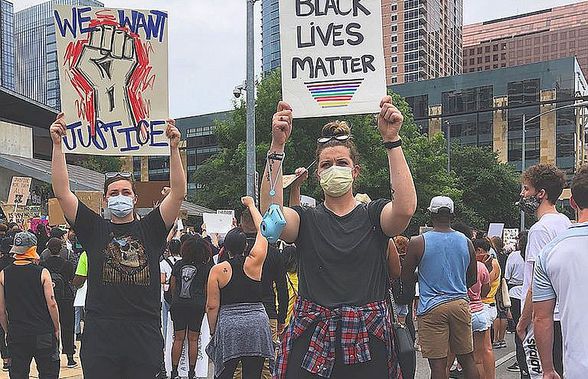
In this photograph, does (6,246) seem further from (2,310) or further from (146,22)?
(146,22)

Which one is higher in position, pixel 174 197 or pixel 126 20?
pixel 126 20

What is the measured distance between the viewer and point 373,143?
3369 cm

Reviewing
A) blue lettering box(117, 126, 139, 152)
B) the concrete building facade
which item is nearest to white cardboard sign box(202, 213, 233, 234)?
blue lettering box(117, 126, 139, 152)

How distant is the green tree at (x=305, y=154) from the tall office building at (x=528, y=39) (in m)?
105

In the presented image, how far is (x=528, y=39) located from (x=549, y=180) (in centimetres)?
14753

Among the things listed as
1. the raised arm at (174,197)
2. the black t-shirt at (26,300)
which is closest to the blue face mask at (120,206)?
the raised arm at (174,197)

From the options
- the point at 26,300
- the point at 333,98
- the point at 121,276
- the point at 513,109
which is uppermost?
the point at 513,109

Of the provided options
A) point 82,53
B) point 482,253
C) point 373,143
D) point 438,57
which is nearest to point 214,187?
point 373,143

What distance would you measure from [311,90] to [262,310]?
274 centimetres

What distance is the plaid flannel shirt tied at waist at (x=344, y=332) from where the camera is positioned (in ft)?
10.3

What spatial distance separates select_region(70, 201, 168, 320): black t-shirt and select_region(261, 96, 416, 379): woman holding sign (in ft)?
3.90

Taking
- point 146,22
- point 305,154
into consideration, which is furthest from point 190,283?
point 305,154

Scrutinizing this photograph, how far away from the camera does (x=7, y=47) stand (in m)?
79.6

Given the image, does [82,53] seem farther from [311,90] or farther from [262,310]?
[262,310]
